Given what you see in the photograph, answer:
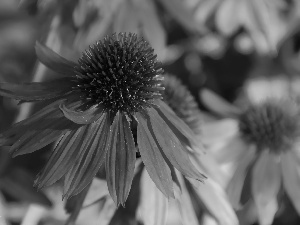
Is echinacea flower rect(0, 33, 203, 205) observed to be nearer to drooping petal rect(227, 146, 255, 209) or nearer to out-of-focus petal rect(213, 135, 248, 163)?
drooping petal rect(227, 146, 255, 209)

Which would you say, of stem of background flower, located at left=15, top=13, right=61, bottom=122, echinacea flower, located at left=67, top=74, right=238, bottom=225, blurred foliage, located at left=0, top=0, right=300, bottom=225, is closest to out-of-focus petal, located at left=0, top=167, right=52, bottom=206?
blurred foliage, located at left=0, top=0, right=300, bottom=225

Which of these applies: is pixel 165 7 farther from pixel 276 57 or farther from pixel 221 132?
pixel 276 57

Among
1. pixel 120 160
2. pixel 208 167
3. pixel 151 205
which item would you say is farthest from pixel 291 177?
pixel 120 160

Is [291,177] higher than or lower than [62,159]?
lower

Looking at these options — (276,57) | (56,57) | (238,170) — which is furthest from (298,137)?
(56,57)

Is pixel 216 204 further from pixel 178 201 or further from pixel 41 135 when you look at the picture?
pixel 41 135

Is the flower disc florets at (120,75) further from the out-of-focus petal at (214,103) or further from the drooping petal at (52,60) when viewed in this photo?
the out-of-focus petal at (214,103)
